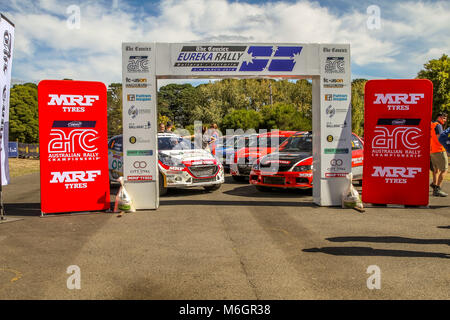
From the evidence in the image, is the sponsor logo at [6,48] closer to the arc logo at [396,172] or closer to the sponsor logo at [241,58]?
the sponsor logo at [241,58]

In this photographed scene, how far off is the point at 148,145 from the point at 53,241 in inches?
126

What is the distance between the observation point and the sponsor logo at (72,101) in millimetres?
7941

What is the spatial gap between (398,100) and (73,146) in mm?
7110

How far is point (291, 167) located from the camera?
989 cm

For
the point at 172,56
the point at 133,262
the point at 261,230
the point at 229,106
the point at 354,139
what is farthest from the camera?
the point at 229,106

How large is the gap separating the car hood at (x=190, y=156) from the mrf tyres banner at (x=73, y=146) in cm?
227

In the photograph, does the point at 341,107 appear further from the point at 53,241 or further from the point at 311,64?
the point at 53,241

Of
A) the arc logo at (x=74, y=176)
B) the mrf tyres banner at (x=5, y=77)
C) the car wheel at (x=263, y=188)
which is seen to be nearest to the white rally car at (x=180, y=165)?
the car wheel at (x=263, y=188)

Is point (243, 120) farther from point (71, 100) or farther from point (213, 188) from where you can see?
point (71, 100)

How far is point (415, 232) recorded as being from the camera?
6.25m


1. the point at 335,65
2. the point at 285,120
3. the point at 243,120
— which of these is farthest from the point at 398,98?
the point at 243,120

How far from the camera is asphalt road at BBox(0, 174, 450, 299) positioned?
3.84 meters

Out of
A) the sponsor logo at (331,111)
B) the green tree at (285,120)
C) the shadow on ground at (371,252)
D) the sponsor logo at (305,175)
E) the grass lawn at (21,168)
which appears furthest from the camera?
the green tree at (285,120)
